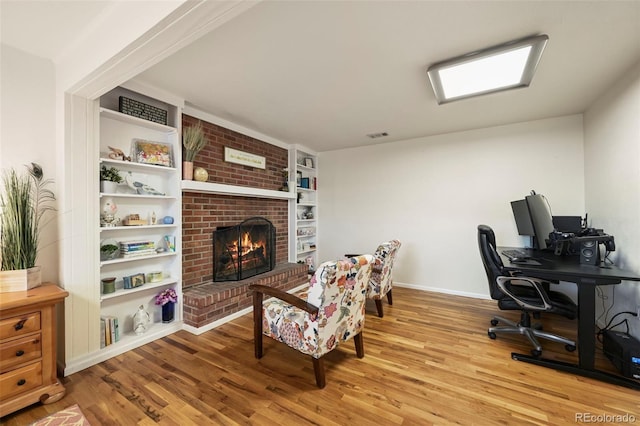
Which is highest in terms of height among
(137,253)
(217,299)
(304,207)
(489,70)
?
(489,70)

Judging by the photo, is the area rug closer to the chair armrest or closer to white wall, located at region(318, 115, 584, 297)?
the chair armrest

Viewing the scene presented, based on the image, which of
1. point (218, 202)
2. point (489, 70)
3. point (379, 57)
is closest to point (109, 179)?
point (218, 202)

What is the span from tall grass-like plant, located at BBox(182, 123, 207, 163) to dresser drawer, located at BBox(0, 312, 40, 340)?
1746mm

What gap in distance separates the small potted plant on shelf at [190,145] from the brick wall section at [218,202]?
0.19 meters

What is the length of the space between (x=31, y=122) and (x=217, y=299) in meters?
2.10

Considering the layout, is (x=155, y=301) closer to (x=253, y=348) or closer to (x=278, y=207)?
(x=253, y=348)

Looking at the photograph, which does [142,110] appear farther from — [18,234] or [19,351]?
[19,351]

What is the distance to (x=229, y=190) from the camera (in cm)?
315

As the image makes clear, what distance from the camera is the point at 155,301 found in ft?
8.39

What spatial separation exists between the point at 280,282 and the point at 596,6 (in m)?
3.70

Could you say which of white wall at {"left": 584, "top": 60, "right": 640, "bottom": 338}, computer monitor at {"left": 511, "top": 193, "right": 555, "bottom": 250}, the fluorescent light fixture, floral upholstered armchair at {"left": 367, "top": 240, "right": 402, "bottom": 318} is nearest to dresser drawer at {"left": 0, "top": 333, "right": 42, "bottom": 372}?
floral upholstered armchair at {"left": 367, "top": 240, "right": 402, "bottom": 318}

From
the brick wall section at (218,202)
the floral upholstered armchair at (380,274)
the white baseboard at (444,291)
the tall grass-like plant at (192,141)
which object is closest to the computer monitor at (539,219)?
the white baseboard at (444,291)

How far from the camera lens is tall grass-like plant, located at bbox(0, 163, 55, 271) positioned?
66.6 inches

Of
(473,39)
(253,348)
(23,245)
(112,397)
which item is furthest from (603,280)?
(23,245)
